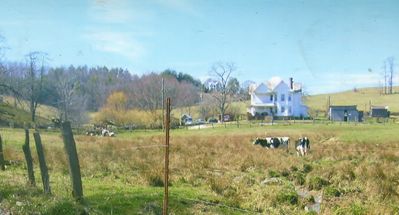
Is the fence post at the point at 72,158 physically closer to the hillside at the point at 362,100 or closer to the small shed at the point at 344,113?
the small shed at the point at 344,113

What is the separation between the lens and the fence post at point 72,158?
8.40 metres

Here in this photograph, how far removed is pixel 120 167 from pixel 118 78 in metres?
96.9

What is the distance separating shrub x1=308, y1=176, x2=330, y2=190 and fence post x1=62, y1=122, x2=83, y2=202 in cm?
922

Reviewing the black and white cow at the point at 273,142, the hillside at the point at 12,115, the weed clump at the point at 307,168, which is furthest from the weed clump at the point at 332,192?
the hillside at the point at 12,115

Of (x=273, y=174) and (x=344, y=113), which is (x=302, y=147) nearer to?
(x=273, y=174)

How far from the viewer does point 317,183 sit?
1592 centimetres

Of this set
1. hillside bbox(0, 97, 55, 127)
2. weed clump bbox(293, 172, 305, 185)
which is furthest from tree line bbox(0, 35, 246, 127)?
weed clump bbox(293, 172, 305, 185)

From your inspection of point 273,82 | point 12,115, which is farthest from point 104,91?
point 12,115

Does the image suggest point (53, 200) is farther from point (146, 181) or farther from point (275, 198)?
point (275, 198)

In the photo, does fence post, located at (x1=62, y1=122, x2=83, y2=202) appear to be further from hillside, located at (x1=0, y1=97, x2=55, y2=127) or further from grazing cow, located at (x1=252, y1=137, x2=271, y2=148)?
grazing cow, located at (x1=252, y1=137, x2=271, y2=148)

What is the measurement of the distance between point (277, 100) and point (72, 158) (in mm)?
92726

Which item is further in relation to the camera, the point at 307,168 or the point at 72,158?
the point at 307,168

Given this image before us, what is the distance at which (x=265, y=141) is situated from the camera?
3441cm

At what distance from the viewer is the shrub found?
1573cm
